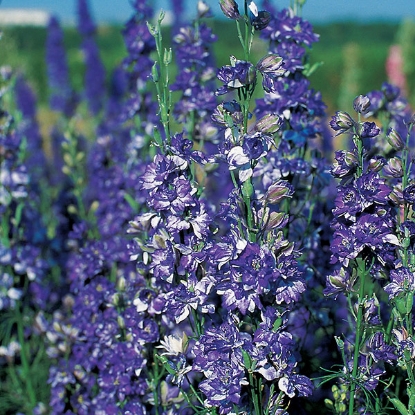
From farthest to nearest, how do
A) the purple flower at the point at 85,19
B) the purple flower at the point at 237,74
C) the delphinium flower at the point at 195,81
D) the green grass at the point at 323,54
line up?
the green grass at the point at 323,54 < the purple flower at the point at 85,19 < the delphinium flower at the point at 195,81 < the purple flower at the point at 237,74

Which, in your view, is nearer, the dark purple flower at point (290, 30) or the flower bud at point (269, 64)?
the flower bud at point (269, 64)

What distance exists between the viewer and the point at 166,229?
2.14m

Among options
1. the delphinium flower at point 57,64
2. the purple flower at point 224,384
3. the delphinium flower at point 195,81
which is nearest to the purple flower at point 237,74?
the purple flower at point 224,384

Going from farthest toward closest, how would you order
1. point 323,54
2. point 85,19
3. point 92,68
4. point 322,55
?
point 323,54
point 322,55
point 92,68
point 85,19

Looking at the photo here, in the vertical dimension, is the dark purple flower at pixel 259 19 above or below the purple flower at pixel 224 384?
above

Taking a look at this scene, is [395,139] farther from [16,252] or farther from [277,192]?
[16,252]

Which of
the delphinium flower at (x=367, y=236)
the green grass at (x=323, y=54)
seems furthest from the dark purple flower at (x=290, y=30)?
the green grass at (x=323, y=54)

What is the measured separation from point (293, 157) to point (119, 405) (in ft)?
4.21

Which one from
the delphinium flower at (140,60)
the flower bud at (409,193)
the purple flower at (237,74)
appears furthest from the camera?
the delphinium flower at (140,60)

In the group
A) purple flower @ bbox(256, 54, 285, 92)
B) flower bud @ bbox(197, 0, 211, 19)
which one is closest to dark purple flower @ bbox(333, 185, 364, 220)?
purple flower @ bbox(256, 54, 285, 92)

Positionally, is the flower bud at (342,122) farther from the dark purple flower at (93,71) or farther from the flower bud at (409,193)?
the dark purple flower at (93,71)

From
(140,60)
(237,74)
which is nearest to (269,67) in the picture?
(237,74)

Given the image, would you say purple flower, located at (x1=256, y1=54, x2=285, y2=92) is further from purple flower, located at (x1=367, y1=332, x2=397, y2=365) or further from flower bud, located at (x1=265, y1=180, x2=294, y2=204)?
purple flower, located at (x1=367, y1=332, x2=397, y2=365)

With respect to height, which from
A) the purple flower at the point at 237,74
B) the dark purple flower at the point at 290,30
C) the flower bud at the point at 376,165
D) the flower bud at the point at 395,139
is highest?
the dark purple flower at the point at 290,30
